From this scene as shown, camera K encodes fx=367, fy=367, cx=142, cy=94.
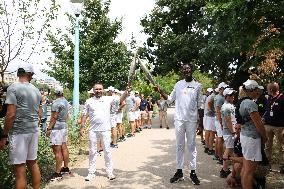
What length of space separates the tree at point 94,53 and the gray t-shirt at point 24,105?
11.9 m

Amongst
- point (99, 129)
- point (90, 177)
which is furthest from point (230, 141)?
point (90, 177)

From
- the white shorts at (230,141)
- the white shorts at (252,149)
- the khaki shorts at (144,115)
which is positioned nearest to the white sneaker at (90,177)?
the white shorts at (230,141)

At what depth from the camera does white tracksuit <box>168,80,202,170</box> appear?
738 cm

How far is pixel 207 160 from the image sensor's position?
9.73 metres

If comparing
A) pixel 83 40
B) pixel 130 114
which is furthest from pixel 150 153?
pixel 83 40

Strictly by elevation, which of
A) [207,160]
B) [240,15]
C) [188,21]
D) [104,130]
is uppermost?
[188,21]

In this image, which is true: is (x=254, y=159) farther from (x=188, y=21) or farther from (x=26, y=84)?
(x=188, y=21)

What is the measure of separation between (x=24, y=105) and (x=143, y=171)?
12.4ft

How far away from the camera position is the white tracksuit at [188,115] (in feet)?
24.2

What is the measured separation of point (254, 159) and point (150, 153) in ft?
18.6

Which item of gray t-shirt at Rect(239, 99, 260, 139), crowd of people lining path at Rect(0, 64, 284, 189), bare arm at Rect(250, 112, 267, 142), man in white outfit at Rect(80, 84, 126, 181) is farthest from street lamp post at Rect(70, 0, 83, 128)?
bare arm at Rect(250, 112, 267, 142)

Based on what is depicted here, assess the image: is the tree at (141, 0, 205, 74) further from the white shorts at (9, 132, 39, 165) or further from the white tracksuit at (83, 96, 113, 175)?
the white shorts at (9, 132, 39, 165)

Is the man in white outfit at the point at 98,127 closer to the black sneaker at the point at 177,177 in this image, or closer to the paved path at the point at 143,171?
the paved path at the point at 143,171

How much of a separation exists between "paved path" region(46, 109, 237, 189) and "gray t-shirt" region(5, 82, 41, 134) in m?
1.94
